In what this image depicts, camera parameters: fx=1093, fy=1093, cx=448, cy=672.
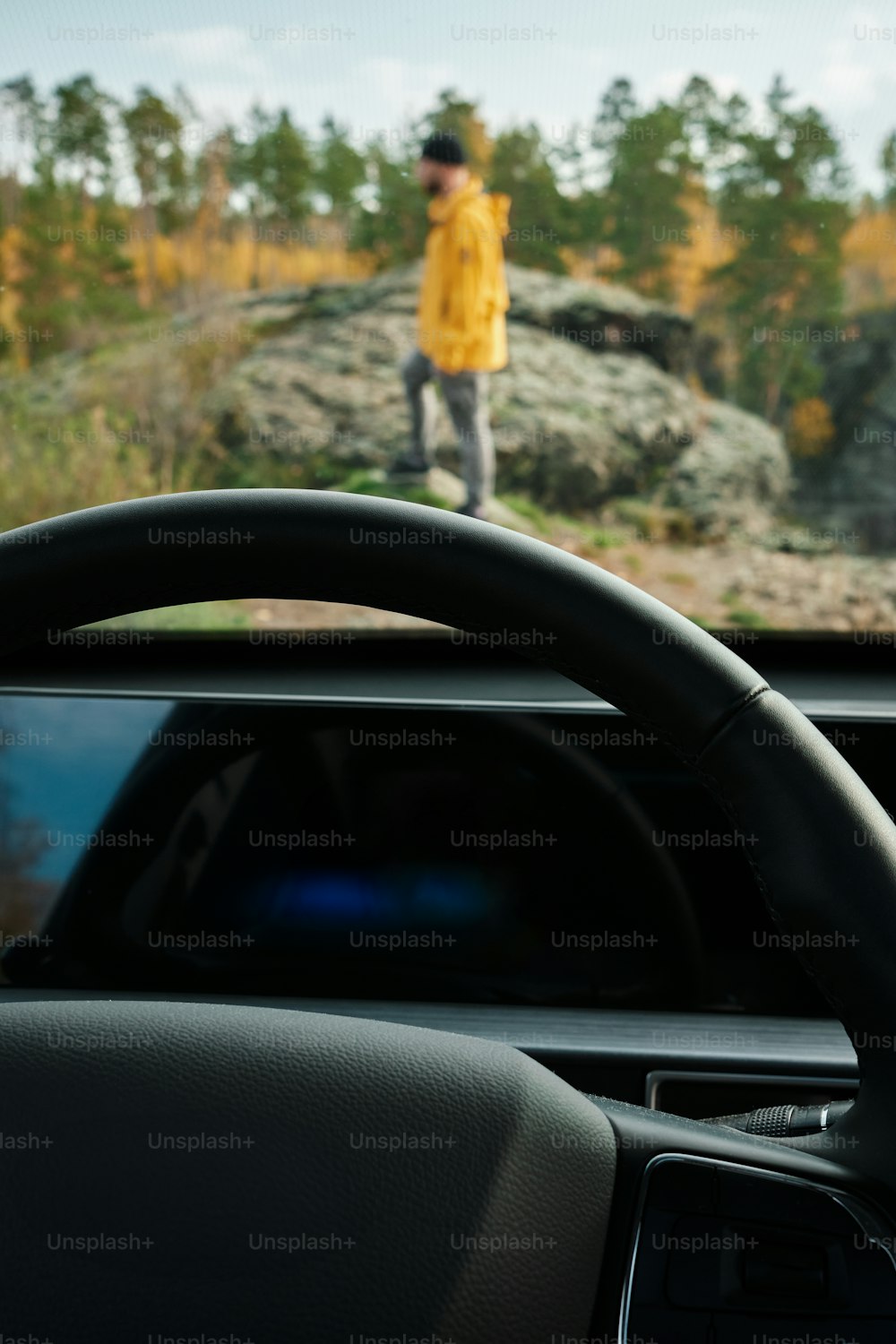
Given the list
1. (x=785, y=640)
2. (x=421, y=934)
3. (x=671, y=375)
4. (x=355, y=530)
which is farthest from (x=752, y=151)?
(x=355, y=530)

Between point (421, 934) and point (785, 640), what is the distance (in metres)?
0.93

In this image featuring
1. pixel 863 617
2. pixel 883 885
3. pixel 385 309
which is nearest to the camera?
pixel 883 885

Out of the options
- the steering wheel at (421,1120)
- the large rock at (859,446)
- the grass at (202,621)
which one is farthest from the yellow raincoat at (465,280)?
the steering wheel at (421,1120)

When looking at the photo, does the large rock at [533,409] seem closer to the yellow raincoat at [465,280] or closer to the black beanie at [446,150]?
the yellow raincoat at [465,280]

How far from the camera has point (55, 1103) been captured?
0.53 m

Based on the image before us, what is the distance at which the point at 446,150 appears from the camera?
4133 millimetres

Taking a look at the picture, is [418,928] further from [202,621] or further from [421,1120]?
[421,1120]

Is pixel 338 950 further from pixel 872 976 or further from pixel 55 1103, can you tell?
pixel 872 976

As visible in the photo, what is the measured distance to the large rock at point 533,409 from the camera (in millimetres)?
3828

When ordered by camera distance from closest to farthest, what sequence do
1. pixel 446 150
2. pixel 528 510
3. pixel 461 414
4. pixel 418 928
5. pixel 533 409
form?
pixel 418 928, pixel 528 510, pixel 446 150, pixel 461 414, pixel 533 409

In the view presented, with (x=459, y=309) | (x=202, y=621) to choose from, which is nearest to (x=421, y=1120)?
(x=202, y=621)

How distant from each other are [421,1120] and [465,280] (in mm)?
4156

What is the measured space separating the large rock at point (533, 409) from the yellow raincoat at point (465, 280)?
14cm

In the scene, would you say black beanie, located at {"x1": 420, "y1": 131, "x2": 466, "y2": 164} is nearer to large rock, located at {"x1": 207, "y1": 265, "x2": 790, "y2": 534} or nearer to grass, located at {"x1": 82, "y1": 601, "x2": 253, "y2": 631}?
large rock, located at {"x1": 207, "y1": 265, "x2": 790, "y2": 534}
